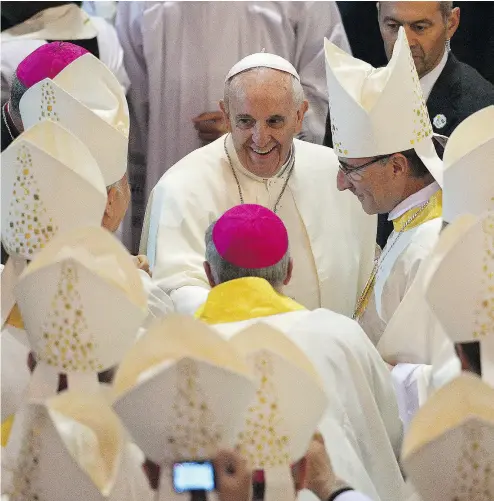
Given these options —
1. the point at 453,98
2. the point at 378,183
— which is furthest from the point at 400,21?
the point at 378,183

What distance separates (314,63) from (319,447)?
312cm

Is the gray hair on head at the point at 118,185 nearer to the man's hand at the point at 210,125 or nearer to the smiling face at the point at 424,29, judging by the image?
the smiling face at the point at 424,29

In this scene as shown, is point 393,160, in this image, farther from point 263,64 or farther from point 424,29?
point 424,29

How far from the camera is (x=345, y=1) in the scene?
620 cm

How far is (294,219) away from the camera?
4.83m

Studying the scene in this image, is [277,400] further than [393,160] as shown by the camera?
No

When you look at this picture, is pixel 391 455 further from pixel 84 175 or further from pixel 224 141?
pixel 224 141

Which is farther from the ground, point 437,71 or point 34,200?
point 34,200

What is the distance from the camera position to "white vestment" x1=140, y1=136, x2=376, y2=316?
4652 mm

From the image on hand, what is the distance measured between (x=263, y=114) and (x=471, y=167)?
126cm

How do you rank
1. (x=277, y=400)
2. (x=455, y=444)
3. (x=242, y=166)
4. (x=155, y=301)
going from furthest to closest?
(x=242, y=166) → (x=155, y=301) → (x=277, y=400) → (x=455, y=444)

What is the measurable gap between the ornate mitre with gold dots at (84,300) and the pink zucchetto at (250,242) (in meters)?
0.55

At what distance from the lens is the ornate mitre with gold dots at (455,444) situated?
248cm

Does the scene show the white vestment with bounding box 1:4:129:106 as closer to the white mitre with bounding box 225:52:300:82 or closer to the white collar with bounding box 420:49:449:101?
the white mitre with bounding box 225:52:300:82
